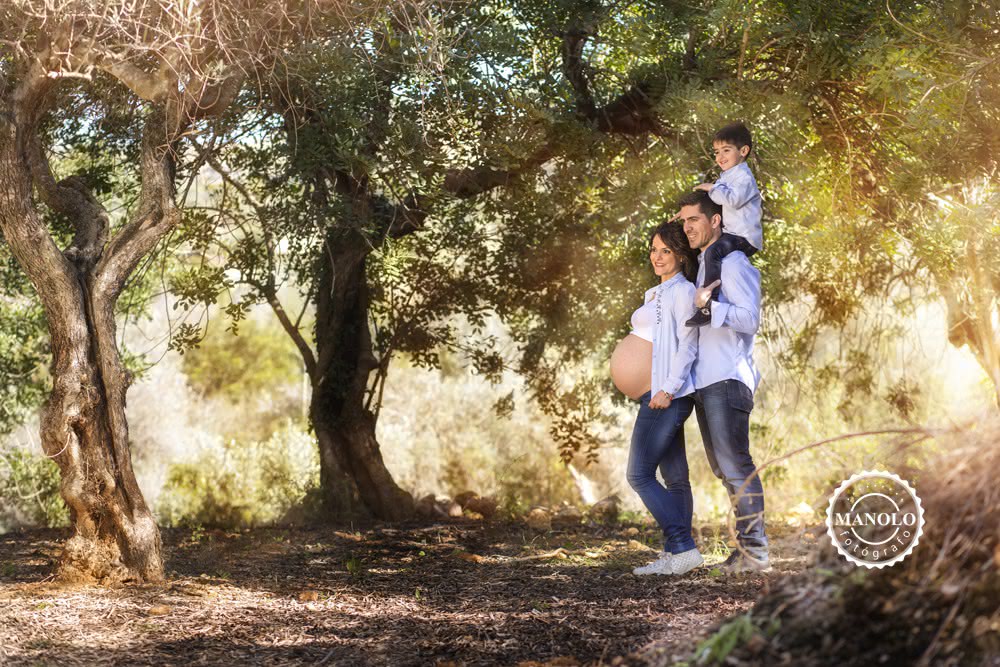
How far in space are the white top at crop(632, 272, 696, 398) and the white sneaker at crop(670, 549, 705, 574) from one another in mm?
865

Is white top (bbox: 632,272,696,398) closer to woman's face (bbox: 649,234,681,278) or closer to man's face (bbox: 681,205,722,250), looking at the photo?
woman's face (bbox: 649,234,681,278)

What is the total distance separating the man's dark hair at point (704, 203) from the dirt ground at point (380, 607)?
1.84m

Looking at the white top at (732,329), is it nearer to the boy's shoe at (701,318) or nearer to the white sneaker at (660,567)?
the boy's shoe at (701,318)

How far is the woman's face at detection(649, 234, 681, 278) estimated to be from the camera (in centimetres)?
531

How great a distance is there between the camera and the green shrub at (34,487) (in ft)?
32.5

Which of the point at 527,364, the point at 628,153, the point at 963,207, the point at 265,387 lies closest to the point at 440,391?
the point at 265,387

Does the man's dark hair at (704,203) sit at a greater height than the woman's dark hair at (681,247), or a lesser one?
greater

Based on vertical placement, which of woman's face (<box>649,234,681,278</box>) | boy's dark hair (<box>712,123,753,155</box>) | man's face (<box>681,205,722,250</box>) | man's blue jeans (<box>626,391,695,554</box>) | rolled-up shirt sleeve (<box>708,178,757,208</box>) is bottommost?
man's blue jeans (<box>626,391,695,554</box>)

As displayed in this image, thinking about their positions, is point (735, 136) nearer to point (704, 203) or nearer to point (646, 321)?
point (704, 203)

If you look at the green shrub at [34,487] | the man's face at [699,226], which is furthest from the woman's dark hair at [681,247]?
the green shrub at [34,487]

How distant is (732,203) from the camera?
4.97 m

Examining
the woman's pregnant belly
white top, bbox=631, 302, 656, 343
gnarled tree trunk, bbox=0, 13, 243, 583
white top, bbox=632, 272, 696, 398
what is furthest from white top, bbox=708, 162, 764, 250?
gnarled tree trunk, bbox=0, 13, 243, 583

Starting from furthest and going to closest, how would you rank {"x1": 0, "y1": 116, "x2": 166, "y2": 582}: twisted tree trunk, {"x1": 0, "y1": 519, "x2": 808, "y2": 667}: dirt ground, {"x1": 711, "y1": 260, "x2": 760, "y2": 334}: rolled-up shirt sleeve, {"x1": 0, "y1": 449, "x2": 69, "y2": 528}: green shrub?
{"x1": 0, "y1": 449, "x2": 69, "y2": 528}: green shrub
{"x1": 0, "y1": 116, "x2": 166, "y2": 582}: twisted tree trunk
{"x1": 711, "y1": 260, "x2": 760, "y2": 334}: rolled-up shirt sleeve
{"x1": 0, "y1": 519, "x2": 808, "y2": 667}: dirt ground

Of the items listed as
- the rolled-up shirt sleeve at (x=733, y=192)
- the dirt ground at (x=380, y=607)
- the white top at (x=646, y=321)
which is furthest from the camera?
the white top at (x=646, y=321)
